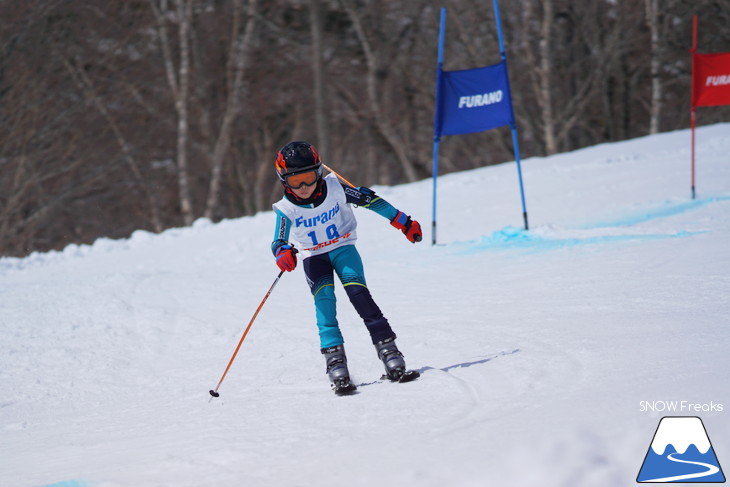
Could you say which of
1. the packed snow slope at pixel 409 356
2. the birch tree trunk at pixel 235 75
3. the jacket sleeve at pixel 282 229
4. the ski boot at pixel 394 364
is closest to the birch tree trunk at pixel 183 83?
the birch tree trunk at pixel 235 75

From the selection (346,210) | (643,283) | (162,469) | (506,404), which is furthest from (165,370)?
(643,283)

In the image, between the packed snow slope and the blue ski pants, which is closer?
the packed snow slope

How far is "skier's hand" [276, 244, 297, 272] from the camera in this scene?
4367 mm

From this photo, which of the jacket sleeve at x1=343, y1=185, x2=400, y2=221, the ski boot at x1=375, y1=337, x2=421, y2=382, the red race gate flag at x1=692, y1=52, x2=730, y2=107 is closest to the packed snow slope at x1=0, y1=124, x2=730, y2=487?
the ski boot at x1=375, y1=337, x2=421, y2=382

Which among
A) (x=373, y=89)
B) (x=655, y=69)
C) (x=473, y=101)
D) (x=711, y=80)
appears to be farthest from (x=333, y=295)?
(x=373, y=89)

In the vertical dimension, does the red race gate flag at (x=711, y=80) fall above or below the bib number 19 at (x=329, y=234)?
above

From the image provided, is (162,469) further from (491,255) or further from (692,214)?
(692,214)

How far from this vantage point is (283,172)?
4398 millimetres

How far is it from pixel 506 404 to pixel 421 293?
349 centimetres

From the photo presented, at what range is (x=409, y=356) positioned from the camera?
5.08m

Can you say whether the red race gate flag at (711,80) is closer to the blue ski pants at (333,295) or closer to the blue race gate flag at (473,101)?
the blue race gate flag at (473,101)

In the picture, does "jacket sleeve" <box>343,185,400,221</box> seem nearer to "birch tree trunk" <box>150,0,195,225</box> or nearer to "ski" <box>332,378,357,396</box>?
"ski" <box>332,378,357,396</box>

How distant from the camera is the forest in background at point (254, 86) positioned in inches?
710

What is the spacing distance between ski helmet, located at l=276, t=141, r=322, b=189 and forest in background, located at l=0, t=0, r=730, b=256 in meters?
14.0
